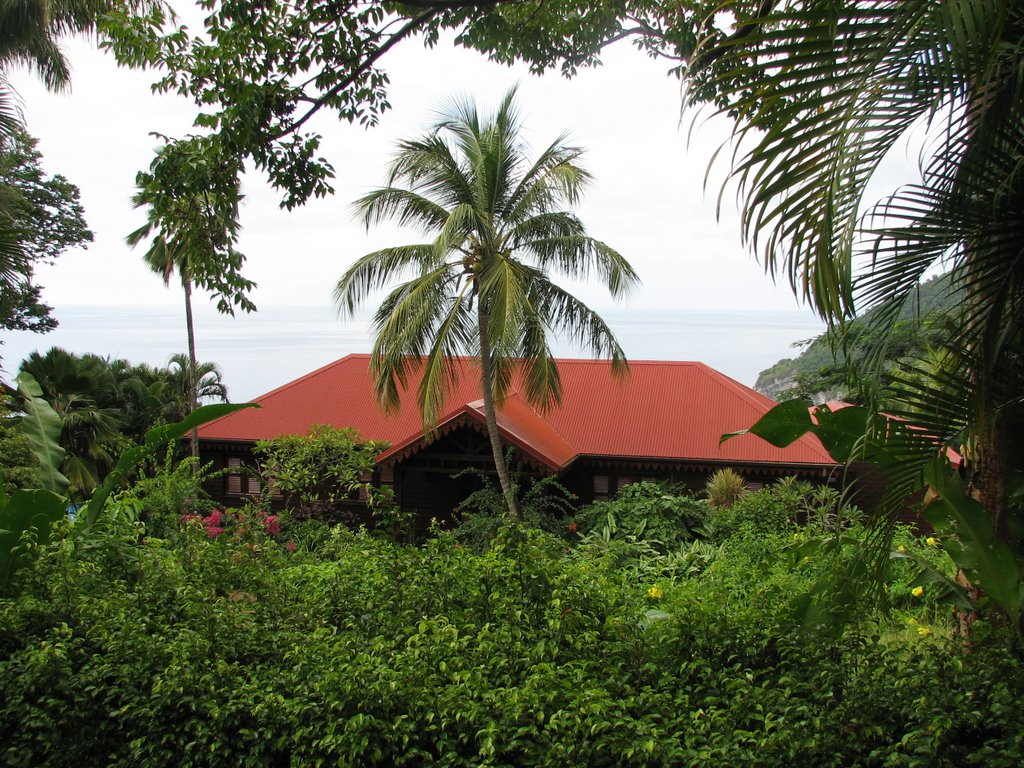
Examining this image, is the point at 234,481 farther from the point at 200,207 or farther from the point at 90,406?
the point at 200,207

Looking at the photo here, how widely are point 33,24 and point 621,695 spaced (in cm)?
2079

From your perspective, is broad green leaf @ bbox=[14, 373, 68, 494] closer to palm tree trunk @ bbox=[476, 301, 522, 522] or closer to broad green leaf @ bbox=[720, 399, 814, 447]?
broad green leaf @ bbox=[720, 399, 814, 447]

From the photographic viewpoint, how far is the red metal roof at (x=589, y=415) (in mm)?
16188

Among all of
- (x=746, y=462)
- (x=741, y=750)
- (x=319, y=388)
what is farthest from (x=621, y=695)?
(x=319, y=388)

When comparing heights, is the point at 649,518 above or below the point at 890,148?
below

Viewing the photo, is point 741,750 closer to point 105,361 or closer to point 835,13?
point 835,13

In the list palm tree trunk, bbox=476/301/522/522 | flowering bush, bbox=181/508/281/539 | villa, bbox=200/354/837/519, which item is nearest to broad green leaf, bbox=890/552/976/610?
flowering bush, bbox=181/508/281/539

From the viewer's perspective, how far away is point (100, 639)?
428 cm

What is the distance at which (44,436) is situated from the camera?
22.8ft

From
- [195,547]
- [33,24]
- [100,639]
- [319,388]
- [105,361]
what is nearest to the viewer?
[100,639]

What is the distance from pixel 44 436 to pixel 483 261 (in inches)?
354

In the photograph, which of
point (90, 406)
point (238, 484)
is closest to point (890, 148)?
point (238, 484)

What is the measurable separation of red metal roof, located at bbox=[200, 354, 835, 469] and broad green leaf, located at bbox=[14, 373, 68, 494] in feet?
27.4

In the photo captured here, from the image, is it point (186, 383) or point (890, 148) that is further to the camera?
point (186, 383)
